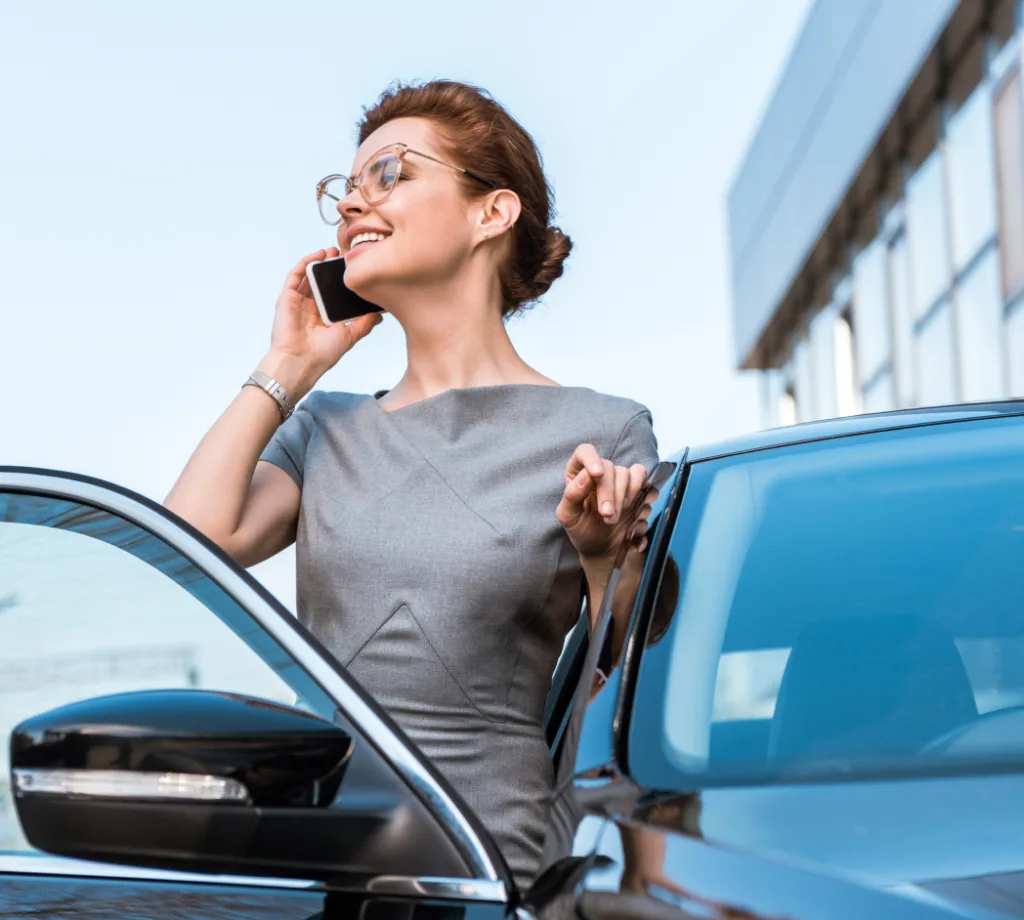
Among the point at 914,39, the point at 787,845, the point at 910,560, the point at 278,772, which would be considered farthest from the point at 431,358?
the point at 914,39

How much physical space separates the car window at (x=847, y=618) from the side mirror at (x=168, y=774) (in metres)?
0.29

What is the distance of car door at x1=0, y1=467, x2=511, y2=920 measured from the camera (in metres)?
1.17

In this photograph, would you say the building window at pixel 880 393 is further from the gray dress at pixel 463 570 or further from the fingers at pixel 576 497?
the fingers at pixel 576 497

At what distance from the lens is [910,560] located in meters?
1.43

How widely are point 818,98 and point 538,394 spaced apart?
14.3 m

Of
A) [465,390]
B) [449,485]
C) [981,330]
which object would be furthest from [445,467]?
[981,330]

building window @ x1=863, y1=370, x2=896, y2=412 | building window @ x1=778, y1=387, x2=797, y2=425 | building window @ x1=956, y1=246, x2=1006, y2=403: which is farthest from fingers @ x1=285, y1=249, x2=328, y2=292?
building window @ x1=778, y1=387, x2=797, y2=425

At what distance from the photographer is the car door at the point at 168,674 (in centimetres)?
117

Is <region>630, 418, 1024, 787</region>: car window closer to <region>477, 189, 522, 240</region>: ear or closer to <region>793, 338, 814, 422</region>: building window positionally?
<region>477, 189, 522, 240</region>: ear

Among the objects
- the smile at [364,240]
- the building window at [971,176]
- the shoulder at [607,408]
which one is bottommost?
Answer: the shoulder at [607,408]

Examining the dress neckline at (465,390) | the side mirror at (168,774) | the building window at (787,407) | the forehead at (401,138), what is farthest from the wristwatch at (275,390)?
the building window at (787,407)

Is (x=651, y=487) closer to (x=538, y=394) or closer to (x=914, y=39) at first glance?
(x=538, y=394)

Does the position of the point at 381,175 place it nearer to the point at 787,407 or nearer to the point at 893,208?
the point at 893,208

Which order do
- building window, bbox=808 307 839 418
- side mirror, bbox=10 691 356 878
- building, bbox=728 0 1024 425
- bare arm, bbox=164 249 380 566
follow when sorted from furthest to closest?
1. building window, bbox=808 307 839 418
2. building, bbox=728 0 1024 425
3. bare arm, bbox=164 249 380 566
4. side mirror, bbox=10 691 356 878
